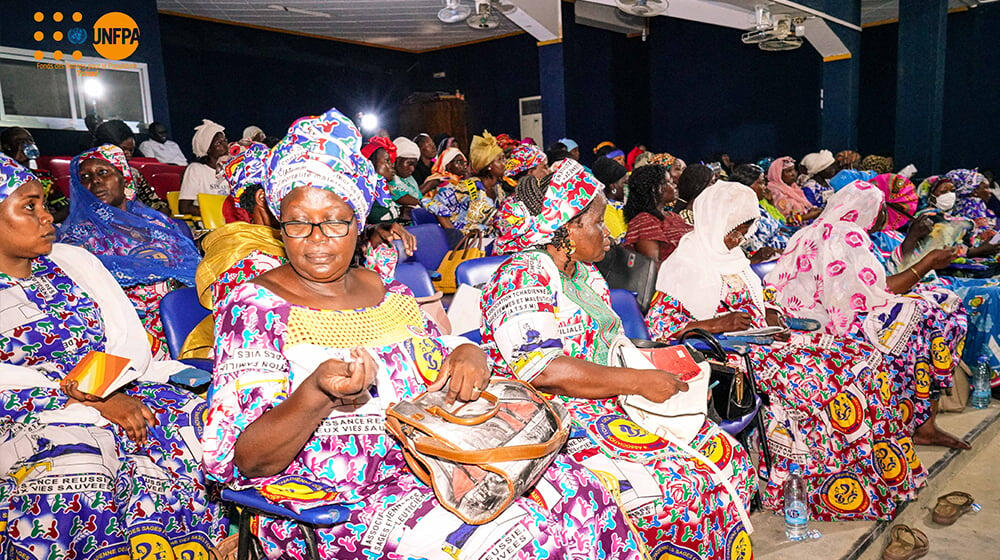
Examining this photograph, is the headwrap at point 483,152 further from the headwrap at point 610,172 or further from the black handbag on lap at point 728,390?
the black handbag on lap at point 728,390

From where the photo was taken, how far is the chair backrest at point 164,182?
290 inches

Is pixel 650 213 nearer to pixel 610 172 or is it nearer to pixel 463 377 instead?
pixel 610 172

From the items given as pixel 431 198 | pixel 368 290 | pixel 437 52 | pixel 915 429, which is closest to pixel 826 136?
pixel 431 198

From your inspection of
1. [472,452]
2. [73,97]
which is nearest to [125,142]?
[73,97]

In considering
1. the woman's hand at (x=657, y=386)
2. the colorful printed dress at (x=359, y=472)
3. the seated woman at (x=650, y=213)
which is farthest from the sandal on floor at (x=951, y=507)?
the colorful printed dress at (x=359, y=472)

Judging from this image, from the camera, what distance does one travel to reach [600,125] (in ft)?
43.4

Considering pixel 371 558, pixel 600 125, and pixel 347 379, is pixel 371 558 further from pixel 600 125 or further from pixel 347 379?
pixel 600 125

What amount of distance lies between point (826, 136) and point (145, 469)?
32.2ft

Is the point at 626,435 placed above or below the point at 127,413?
below

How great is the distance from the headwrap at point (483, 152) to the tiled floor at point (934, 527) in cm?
462

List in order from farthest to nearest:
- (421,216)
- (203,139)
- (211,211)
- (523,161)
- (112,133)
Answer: (203,139)
(112,133)
(523,161)
(421,216)
(211,211)

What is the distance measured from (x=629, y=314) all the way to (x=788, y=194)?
561cm

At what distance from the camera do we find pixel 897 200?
509 centimetres

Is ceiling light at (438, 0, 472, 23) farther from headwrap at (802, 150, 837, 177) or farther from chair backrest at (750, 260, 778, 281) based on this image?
headwrap at (802, 150, 837, 177)
